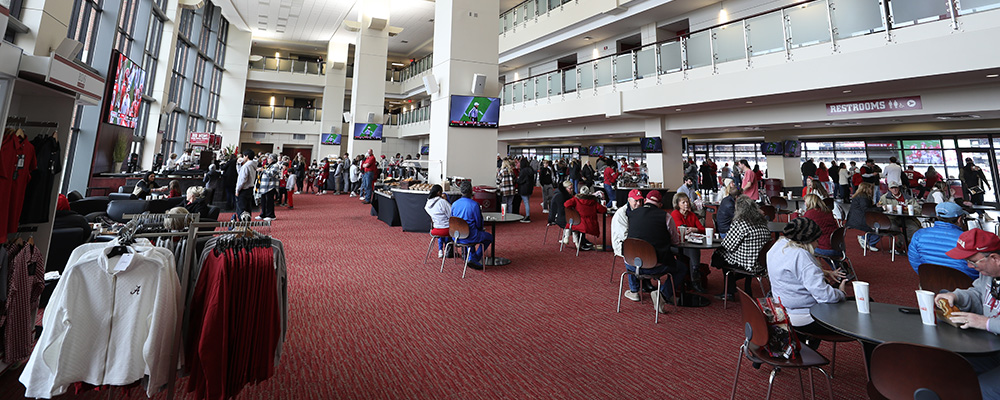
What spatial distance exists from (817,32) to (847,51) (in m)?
0.67

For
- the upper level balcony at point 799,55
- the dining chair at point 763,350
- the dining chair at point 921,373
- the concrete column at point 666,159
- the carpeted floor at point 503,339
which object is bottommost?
the carpeted floor at point 503,339

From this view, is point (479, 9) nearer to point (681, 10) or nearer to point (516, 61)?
point (681, 10)

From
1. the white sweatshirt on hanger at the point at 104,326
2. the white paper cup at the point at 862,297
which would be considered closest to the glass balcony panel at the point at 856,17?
the white paper cup at the point at 862,297

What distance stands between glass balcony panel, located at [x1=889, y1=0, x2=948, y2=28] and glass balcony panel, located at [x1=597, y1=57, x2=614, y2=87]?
19.0 ft

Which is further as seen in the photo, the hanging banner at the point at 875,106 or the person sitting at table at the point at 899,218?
the hanging banner at the point at 875,106

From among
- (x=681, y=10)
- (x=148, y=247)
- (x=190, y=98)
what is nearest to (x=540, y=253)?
(x=148, y=247)

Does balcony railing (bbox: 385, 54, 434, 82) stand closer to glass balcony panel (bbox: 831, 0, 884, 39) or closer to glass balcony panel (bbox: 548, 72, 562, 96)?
glass balcony panel (bbox: 548, 72, 562, 96)

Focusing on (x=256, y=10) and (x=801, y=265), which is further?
(x=256, y=10)

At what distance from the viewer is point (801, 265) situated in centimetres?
241

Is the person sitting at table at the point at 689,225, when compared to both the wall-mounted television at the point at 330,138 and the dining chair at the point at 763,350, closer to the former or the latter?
the dining chair at the point at 763,350

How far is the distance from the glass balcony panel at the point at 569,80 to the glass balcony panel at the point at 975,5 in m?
7.91

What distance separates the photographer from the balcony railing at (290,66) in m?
22.3

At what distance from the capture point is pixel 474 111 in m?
9.14

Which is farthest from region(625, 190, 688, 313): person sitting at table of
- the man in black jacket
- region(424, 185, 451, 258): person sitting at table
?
the man in black jacket
